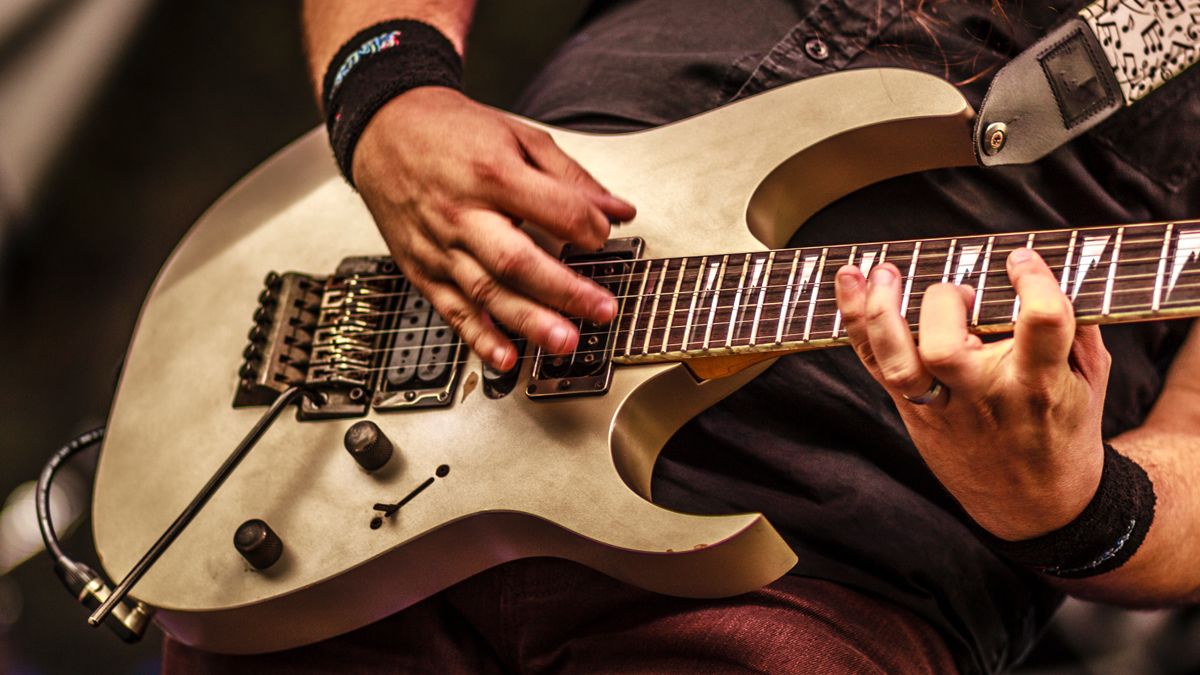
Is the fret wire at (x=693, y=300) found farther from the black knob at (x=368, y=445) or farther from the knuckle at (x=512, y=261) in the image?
the black knob at (x=368, y=445)

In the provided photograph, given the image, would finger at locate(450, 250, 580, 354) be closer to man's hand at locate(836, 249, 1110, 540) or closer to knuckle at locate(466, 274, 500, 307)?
knuckle at locate(466, 274, 500, 307)

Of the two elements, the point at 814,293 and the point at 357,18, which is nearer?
the point at 814,293

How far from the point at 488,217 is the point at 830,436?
15.7 inches

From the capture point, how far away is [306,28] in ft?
4.00

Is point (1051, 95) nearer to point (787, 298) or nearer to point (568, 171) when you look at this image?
point (787, 298)

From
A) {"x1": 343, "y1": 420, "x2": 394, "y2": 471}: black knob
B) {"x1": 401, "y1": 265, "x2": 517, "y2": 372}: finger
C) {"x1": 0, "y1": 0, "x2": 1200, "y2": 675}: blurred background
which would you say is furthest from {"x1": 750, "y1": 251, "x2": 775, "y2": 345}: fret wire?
{"x1": 0, "y1": 0, "x2": 1200, "y2": 675}: blurred background

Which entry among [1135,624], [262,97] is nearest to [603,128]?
[262,97]

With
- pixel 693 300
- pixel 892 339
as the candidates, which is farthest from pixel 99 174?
pixel 892 339

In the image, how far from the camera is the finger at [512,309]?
843mm

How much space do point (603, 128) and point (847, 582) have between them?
558mm

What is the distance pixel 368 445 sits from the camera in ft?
2.88

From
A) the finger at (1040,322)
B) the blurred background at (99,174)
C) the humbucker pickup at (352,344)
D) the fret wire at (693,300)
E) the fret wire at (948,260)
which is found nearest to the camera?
the finger at (1040,322)

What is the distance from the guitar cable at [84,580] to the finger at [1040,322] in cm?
84

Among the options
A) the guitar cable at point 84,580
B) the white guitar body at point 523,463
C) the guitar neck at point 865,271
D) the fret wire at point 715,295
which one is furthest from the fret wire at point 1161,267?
the guitar cable at point 84,580
